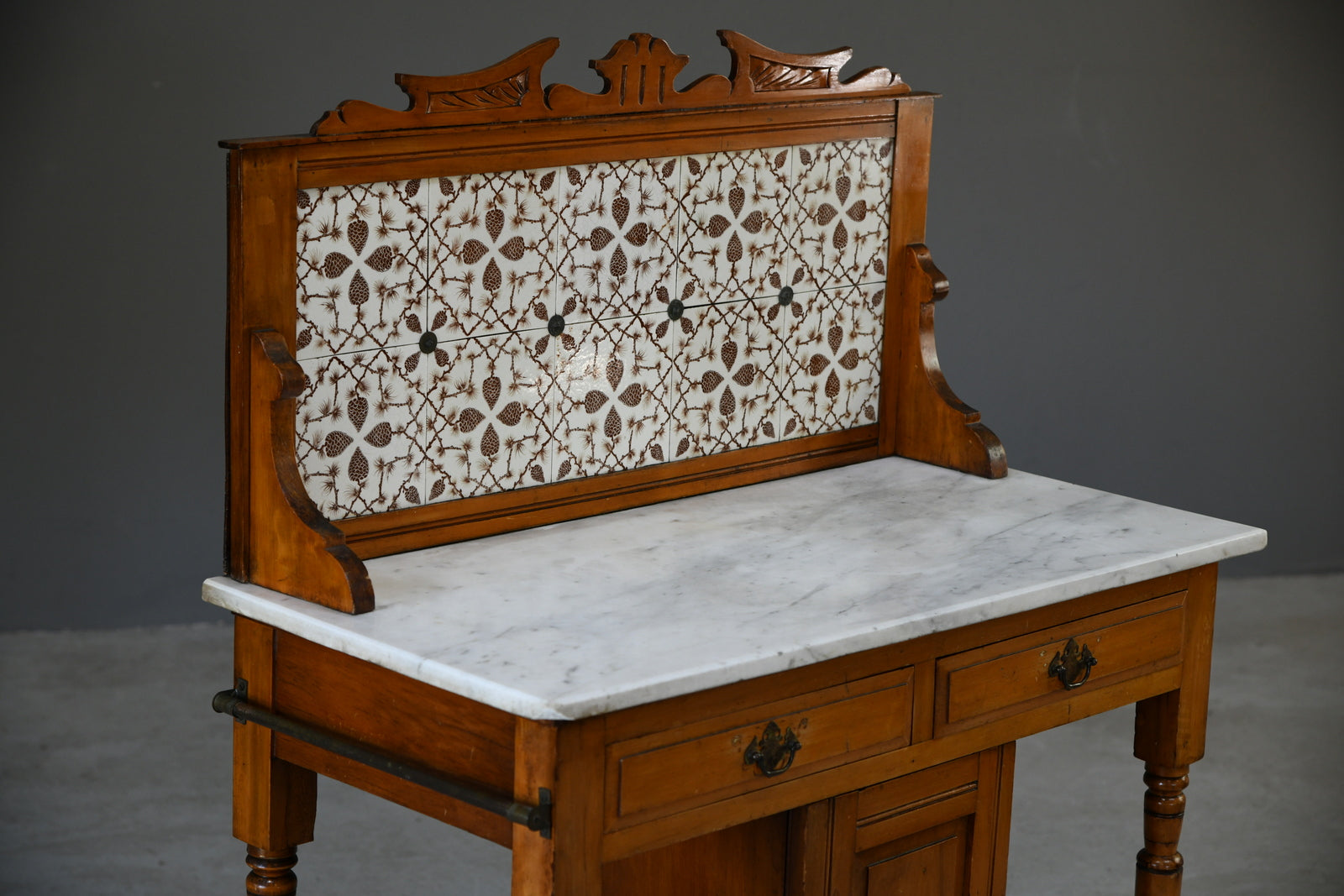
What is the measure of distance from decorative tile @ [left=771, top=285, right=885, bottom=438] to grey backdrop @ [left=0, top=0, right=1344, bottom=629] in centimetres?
212

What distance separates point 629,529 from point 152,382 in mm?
2581

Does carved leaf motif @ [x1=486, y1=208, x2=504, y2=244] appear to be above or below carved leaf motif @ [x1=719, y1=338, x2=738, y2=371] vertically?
above

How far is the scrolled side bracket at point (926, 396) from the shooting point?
10.2 ft

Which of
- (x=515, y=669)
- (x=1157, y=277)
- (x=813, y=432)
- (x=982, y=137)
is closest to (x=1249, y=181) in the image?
(x=1157, y=277)

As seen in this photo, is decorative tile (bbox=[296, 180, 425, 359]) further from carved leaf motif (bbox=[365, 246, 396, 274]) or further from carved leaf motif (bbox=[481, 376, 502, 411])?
carved leaf motif (bbox=[481, 376, 502, 411])

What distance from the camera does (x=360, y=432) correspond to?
252 centimetres

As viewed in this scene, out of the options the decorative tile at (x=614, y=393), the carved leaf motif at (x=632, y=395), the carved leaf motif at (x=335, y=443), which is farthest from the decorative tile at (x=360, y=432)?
the carved leaf motif at (x=632, y=395)

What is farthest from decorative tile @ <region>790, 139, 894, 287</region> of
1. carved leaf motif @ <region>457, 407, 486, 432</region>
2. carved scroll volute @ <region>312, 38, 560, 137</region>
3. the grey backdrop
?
the grey backdrop

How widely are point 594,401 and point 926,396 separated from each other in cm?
66

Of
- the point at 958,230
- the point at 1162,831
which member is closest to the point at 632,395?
the point at 1162,831

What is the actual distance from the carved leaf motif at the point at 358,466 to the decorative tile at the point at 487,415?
0.10 m

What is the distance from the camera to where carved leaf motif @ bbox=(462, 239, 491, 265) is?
2.58 meters

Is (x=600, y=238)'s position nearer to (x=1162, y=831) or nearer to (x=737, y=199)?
(x=737, y=199)

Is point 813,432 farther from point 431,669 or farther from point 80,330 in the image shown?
point 80,330
